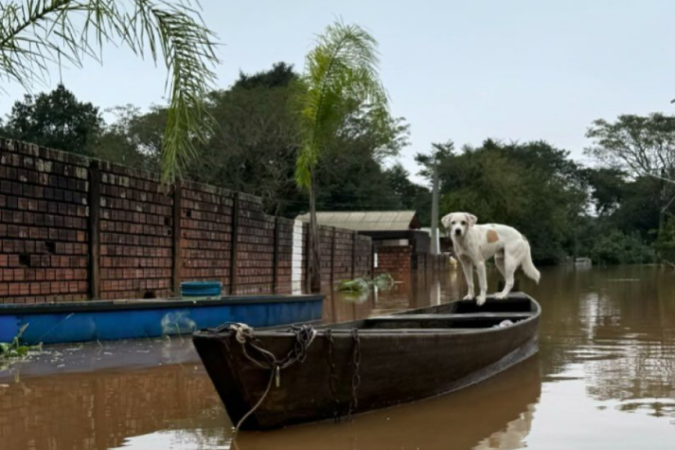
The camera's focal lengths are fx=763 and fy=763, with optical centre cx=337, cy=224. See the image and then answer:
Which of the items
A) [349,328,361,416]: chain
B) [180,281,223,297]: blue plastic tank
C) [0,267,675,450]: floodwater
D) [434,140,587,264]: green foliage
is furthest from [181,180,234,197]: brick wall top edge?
[434,140,587,264]: green foliage

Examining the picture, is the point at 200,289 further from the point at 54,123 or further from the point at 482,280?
the point at 54,123

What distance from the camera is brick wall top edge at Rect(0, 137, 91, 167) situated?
9383 millimetres

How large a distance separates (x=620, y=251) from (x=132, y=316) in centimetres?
5521

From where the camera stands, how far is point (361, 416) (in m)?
5.48

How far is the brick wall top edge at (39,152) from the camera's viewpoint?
9.38 metres

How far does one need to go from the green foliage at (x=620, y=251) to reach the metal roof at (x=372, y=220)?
86.2 ft

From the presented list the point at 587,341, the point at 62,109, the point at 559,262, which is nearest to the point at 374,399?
the point at 587,341

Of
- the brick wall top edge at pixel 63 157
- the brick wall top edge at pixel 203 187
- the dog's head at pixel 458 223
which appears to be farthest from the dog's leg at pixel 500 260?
the brick wall top edge at pixel 203 187

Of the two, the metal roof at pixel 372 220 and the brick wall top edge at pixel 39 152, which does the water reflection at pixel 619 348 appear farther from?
the metal roof at pixel 372 220

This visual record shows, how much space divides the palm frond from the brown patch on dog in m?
7.55

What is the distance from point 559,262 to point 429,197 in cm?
1133

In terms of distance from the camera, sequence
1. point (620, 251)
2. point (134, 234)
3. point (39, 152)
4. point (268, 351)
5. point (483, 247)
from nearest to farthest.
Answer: point (268, 351)
point (483, 247)
point (39, 152)
point (134, 234)
point (620, 251)

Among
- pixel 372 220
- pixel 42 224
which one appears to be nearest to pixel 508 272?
pixel 42 224

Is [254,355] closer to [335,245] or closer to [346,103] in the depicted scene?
[346,103]
